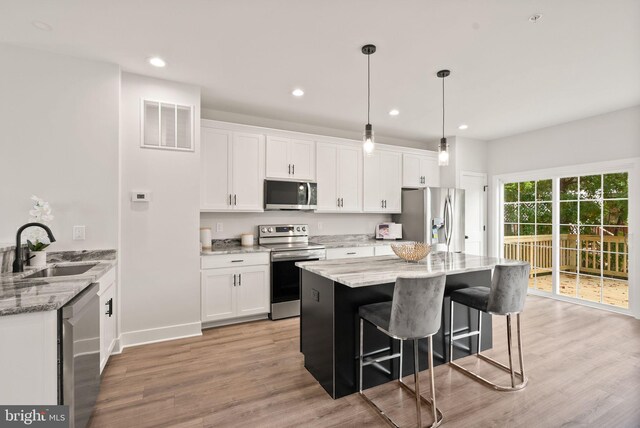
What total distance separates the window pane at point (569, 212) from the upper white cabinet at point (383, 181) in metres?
2.47

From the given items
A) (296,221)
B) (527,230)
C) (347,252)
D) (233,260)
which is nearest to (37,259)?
(233,260)

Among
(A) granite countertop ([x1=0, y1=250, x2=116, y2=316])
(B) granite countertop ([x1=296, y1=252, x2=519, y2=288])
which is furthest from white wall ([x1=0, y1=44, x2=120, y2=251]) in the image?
(B) granite countertop ([x1=296, y1=252, x2=519, y2=288])

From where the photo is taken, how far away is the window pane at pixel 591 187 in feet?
14.2

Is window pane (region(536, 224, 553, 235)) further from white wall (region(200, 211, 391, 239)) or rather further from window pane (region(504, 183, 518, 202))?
white wall (region(200, 211, 391, 239))

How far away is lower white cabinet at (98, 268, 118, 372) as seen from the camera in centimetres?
235

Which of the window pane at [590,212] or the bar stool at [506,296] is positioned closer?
the bar stool at [506,296]

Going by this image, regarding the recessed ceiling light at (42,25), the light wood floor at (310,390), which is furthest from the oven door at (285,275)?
the recessed ceiling light at (42,25)

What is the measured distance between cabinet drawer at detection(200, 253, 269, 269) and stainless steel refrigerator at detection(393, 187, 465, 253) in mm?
2578

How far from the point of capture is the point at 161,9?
2.13m

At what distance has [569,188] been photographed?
4.66 metres

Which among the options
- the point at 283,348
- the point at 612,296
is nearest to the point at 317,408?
the point at 283,348

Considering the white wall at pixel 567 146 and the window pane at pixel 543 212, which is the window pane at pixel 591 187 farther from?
the window pane at pixel 543 212

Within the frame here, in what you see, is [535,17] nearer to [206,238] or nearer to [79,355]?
[79,355]

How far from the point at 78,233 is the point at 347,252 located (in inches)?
122
